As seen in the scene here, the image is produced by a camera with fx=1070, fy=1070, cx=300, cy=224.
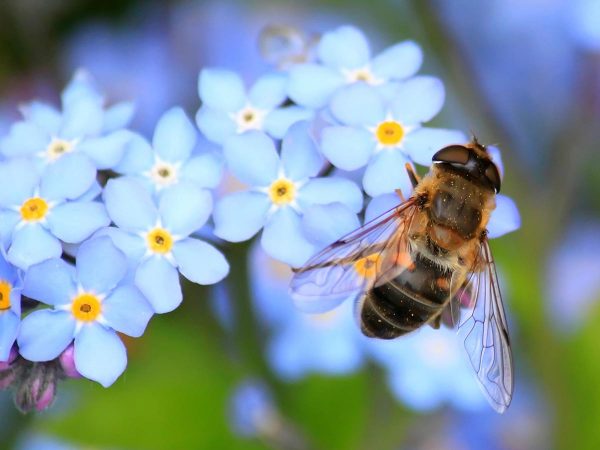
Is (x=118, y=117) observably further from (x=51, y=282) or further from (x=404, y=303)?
(x=404, y=303)

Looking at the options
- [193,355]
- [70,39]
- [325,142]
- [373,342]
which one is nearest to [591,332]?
[373,342]

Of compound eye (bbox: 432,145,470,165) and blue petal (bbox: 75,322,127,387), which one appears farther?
compound eye (bbox: 432,145,470,165)

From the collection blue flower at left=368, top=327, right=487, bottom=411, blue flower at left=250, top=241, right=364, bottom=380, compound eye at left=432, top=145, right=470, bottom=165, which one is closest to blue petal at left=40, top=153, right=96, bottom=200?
compound eye at left=432, top=145, right=470, bottom=165

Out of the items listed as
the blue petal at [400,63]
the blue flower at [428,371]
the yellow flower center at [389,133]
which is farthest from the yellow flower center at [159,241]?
the blue flower at [428,371]

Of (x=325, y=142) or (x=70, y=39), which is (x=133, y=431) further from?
(x=70, y=39)

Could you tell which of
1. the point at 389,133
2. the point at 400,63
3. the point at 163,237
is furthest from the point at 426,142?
the point at 163,237

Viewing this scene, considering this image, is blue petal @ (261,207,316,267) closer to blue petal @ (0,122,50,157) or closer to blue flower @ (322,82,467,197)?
blue flower @ (322,82,467,197)
